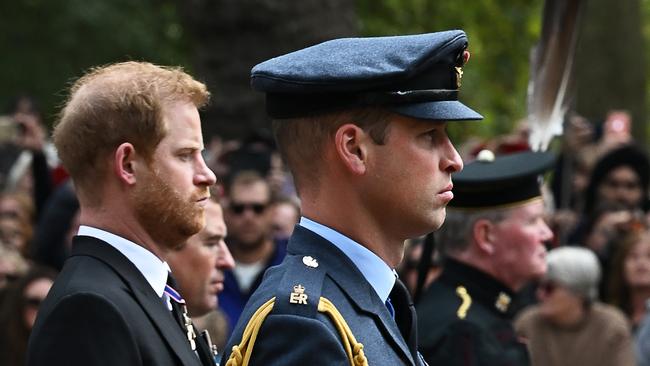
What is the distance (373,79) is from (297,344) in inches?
26.9

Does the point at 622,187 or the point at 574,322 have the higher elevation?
the point at 574,322

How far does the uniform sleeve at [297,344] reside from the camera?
11.5ft

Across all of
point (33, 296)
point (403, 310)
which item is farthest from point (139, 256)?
point (33, 296)

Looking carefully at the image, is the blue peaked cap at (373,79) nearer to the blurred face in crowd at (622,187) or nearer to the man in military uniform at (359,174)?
the man in military uniform at (359,174)

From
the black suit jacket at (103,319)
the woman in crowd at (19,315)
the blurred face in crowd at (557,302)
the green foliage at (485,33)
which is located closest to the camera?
the black suit jacket at (103,319)

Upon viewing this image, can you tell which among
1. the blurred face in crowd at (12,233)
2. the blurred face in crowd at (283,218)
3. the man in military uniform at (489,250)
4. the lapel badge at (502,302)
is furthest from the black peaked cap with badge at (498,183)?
the blurred face in crowd at (12,233)

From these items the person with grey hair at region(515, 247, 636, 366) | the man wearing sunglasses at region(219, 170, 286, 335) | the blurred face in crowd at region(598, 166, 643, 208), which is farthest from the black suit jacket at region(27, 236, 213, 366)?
the blurred face in crowd at region(598, 166, 643, 208)

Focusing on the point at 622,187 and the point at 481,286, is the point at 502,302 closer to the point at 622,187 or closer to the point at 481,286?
the point at 481,286

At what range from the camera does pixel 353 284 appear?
3730 millimetres

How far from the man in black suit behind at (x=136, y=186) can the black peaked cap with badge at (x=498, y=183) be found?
242cm

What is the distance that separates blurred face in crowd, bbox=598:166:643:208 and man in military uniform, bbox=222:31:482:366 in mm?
7669

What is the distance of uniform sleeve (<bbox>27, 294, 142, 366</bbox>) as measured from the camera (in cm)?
359

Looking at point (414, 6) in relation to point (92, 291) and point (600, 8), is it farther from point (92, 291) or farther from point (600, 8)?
point (92, 291)

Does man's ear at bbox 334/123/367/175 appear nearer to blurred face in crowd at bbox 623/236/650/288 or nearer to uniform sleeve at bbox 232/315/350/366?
uniform sleeve at bbox 232/315/350/366
